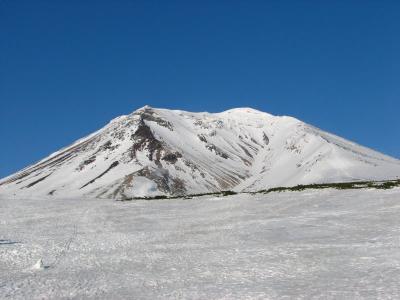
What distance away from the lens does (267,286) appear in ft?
61.8

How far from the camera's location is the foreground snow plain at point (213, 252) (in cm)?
1869

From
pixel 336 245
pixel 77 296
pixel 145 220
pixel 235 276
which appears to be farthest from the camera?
pixel 145 220

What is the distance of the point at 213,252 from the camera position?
25.6 metres

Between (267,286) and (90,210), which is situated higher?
(90,210)

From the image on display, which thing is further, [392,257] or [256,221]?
[256,221]

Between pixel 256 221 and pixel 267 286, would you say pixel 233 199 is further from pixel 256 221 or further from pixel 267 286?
pixel 267 286

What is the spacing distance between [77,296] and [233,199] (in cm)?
3406

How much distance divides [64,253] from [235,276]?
9752mm

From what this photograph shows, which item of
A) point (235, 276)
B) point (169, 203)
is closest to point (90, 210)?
point (169, 203)

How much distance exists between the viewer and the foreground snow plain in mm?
18688

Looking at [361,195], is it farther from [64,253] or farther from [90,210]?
[64,253]

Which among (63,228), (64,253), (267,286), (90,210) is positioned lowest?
(267,286)

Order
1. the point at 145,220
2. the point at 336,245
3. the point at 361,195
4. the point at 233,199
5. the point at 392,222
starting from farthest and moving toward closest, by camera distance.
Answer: the point at 233,199, the point at 361,195, the point at 145,220, the point at 392,222, the point at 336,245

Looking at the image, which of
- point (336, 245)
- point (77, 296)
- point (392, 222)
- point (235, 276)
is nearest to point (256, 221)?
point (392, 222)
